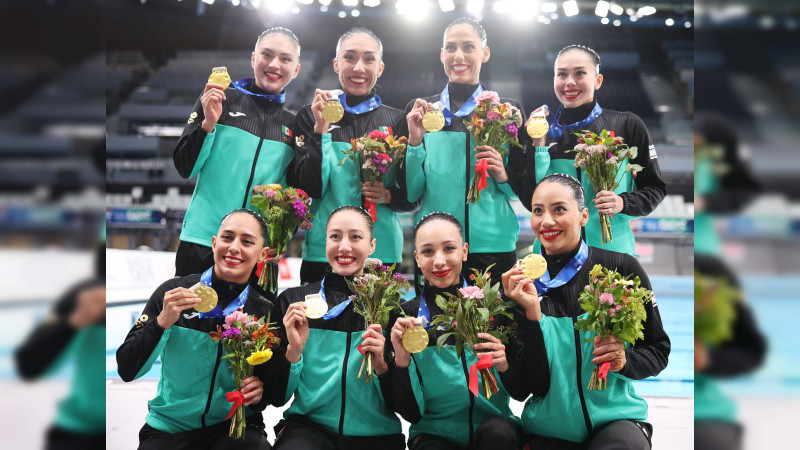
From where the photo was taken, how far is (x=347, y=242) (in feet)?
12.0

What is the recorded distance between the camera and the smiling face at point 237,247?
359cm

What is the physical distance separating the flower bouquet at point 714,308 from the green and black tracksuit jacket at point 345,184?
276 centimetres

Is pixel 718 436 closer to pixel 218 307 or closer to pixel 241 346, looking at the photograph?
pixel 241 346

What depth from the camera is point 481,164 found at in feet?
12.3

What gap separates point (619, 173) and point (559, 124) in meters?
0.49

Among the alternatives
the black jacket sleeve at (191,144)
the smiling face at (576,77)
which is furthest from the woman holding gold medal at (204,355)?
the smiling face at (576,77)

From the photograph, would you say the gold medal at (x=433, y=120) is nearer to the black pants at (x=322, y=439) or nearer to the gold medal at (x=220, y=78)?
the gold medal at (x=220, y=78)

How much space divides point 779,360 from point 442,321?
2248mm

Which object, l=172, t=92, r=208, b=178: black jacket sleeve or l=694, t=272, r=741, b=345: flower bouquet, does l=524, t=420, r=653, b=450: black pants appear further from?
l=172, t=92, r=208, b=178: black jacket sleeve

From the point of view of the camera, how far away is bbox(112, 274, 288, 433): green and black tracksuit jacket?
346 cm

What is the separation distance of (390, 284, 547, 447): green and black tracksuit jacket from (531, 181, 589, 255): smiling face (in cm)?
53

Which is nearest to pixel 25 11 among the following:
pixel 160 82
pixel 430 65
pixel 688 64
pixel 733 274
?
pixel 733 274

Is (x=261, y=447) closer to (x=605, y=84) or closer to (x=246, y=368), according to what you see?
(x=246, y=368)

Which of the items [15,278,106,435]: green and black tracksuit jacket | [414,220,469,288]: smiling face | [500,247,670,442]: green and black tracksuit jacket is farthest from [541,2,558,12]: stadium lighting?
[15,278,106,435]: green and black tracksuit jacket
